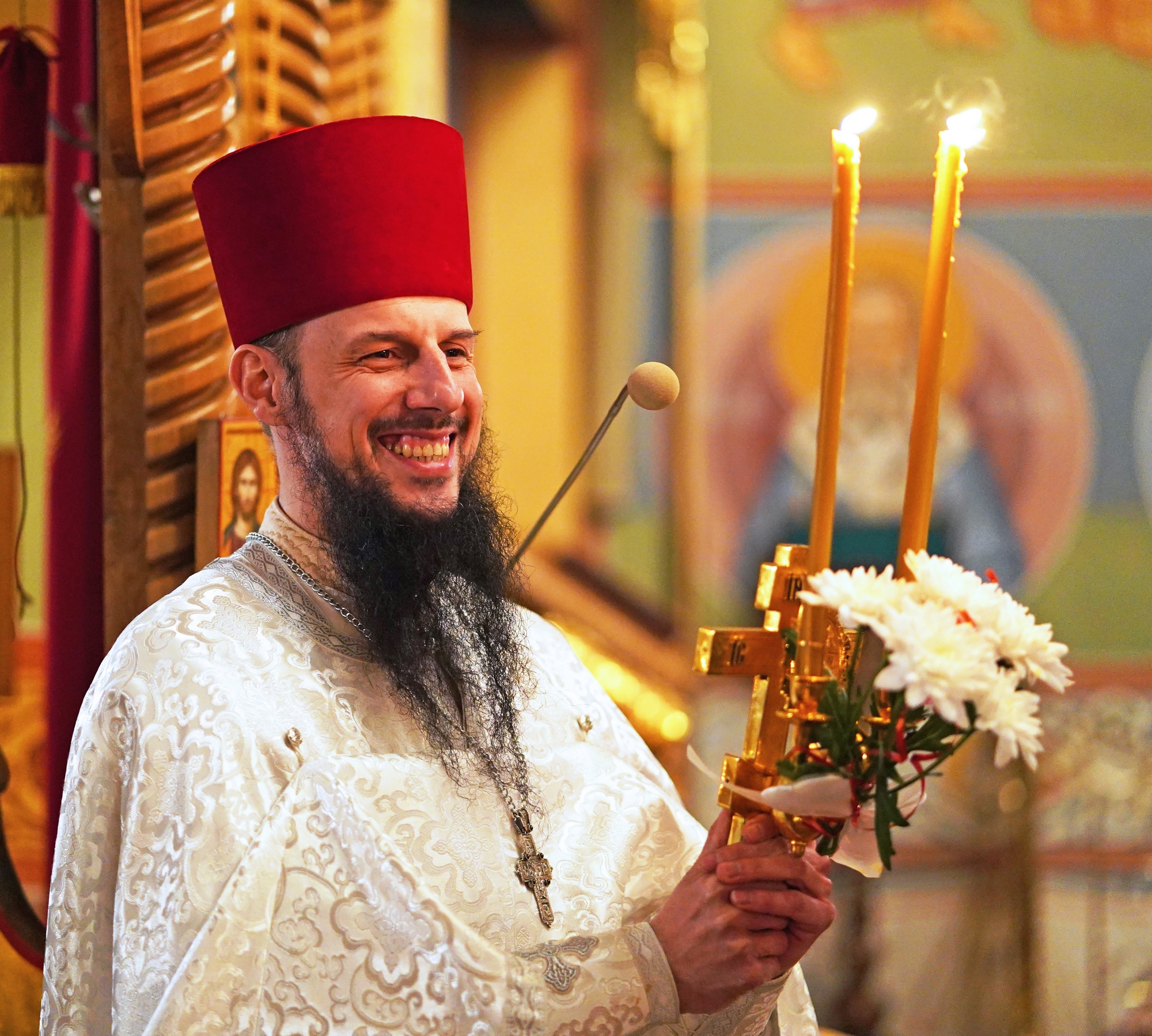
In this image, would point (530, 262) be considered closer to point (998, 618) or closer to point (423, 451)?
point (423, 451)

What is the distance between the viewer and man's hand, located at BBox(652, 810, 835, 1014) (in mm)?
1520

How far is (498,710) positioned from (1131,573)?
3.97 m

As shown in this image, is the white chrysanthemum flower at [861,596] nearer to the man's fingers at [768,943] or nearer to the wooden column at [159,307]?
the man's fingers at [768,943]

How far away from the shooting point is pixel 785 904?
1.53 m

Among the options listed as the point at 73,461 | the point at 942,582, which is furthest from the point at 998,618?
the point at 73,461

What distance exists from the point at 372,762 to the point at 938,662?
786mm

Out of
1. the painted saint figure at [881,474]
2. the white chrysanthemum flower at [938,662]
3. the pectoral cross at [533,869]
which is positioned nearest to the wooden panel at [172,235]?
the pectoral cross at [533,869]

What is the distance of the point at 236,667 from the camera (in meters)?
1.70

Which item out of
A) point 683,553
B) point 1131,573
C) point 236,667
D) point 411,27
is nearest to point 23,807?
point 236,667

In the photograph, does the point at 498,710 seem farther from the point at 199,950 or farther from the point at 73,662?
the point at 73,662

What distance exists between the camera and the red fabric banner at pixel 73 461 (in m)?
2.26

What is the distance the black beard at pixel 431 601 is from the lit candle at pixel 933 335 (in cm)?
75

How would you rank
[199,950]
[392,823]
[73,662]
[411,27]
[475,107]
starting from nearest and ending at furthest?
[199,950] → [392,823] → [73,662] → [411,27] → [475,107]

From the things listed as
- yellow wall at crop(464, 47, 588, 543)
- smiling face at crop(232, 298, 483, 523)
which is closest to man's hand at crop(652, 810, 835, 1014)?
smiling face at crop(232, 298, 483, 523)
